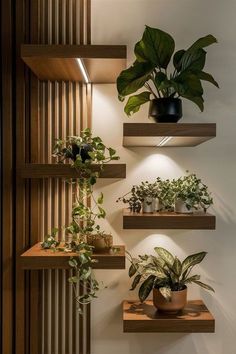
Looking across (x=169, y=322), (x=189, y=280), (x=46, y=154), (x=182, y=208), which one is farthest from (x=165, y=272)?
(x=46, y=154)

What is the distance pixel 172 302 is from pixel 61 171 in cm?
92

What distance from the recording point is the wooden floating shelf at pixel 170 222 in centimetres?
183

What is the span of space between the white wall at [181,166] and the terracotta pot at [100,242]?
0.72 ft

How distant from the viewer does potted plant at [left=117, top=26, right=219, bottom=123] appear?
1.73 meters

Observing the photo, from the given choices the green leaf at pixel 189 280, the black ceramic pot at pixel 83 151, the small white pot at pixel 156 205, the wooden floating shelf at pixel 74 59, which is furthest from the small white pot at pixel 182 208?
the wooden floating shelf at pixel 74 59

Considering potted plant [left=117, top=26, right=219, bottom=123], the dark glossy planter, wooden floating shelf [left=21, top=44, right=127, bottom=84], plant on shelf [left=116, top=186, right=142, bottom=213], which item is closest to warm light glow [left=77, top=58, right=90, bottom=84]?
wooden floating shelf [left=21, top=44, right=127, bottom=84]

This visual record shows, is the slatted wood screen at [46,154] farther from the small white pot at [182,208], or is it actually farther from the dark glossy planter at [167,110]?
the small white pot at [182,208]

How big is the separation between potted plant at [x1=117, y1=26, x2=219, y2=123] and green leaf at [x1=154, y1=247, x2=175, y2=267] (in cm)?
73

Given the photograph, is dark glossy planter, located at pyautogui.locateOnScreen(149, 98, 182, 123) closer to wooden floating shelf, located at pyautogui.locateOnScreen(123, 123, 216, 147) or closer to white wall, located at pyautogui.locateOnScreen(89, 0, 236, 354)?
wooden floating shelf, located at pyautogui.locateOnScreen(123, 123, 216, 147)

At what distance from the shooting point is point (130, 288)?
84.7 inches

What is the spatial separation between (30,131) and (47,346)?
130 centimetres

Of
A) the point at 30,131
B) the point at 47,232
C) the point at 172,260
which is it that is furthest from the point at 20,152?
the point at 172,260

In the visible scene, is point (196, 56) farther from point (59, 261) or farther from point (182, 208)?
point (59, 261)

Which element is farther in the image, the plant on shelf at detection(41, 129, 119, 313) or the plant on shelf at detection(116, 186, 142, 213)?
the plant on shelf at detection(116, 186, 142, 213)
